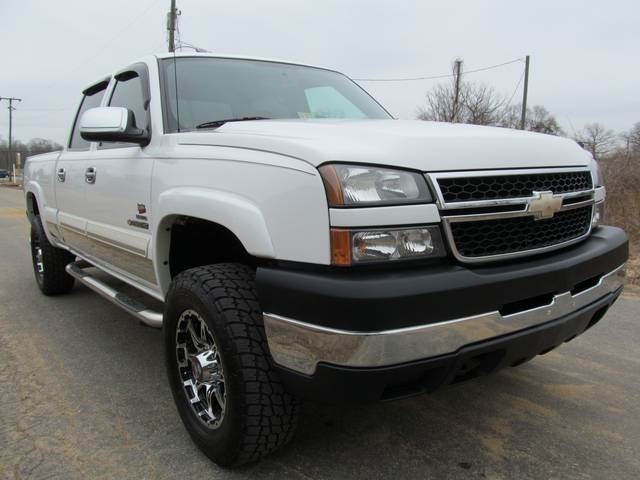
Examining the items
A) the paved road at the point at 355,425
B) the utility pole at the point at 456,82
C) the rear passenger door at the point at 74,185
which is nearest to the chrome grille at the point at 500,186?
the paved road at the point at 355,425

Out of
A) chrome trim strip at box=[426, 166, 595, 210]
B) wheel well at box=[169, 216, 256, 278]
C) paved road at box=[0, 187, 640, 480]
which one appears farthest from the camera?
wheel well at box=[169, 216, 256, 278]

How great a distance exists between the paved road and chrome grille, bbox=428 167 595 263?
99 cm

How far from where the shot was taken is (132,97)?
3.49 m

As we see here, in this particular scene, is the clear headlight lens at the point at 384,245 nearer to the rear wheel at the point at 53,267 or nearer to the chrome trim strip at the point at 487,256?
the chrome trim strip at the point at 487,256

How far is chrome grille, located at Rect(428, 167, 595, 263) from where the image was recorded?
1913mm

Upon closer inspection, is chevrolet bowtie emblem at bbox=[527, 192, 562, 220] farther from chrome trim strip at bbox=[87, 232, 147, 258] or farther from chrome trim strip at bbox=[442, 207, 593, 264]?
chrome trim strip at bbox=[87, 232, 147, 258]

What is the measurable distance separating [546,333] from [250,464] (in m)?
1.36

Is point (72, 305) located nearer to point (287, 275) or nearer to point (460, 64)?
point (287, 275)

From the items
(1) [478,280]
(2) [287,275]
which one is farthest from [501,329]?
(2) [287,275]

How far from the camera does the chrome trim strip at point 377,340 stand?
1.75 metres

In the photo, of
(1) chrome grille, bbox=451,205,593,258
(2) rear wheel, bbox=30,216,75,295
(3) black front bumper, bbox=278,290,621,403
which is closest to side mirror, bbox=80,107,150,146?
(3) black front bumper, bbox=278,290,621,403

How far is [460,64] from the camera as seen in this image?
3070 centimetres

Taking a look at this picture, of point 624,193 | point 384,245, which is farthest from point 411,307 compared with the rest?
point 624,193

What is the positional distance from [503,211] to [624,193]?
9.57 metres
